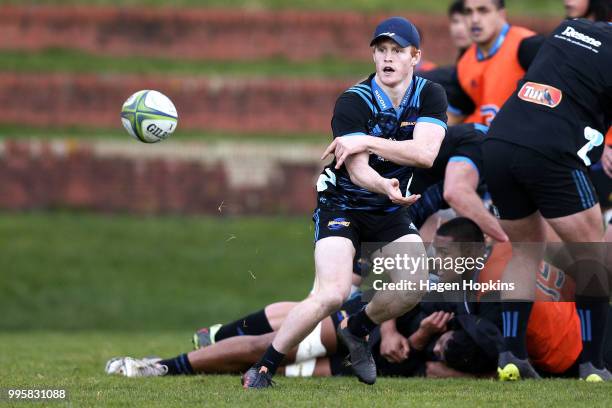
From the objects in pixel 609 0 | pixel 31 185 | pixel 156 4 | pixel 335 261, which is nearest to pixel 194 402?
pixel 335 261

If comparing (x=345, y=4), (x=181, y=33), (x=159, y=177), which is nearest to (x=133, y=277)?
(x=159, y=177)

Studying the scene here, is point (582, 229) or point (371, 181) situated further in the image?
point (582, 229)

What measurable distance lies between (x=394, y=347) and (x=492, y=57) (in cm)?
306

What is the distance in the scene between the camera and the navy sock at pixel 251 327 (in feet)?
25.4

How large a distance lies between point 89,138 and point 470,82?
359 inches

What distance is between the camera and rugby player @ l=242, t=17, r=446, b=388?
21.6 ft

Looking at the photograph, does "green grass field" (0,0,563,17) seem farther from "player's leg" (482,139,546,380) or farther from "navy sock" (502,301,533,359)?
"navy sock" (502,301,533,359)

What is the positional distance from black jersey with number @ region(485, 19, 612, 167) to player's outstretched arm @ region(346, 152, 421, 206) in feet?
3.65

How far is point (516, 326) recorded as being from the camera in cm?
744

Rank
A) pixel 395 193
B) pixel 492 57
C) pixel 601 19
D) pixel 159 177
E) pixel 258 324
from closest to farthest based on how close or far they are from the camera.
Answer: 1. pixel 395 193
2. pixel 258 324
3. pixel 601 19
4. pixel 492 57
5. pixel 159 177

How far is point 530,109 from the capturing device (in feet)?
24.0

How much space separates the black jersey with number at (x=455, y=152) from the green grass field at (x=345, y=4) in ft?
37.8

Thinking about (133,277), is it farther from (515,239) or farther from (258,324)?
(515,239)

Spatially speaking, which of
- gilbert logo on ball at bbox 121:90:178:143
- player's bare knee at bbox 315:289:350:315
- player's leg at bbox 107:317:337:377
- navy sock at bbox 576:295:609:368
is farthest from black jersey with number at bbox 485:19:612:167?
gilbert logo on ball at bbox 121:90:178:143
